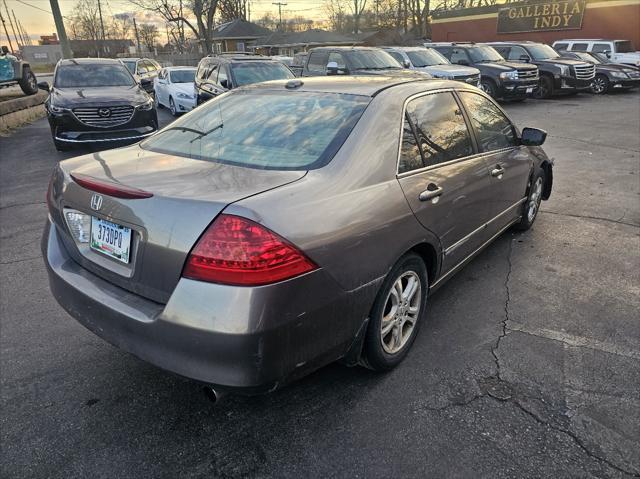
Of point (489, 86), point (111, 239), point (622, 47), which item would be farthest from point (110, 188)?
point (622, 47)

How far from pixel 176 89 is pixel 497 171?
11970 mm

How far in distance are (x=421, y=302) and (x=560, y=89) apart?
57.8 feet

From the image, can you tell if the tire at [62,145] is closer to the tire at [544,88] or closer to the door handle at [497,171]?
the door handle at [497,171]

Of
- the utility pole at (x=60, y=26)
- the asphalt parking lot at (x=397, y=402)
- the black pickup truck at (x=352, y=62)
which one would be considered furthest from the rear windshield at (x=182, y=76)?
the asphalt parking lot at (x=397, y=402)

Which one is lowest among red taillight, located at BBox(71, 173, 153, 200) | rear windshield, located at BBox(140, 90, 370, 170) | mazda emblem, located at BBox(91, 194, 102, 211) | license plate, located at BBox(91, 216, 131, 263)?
license plate, located at BBox(91, 216, 131, 263)

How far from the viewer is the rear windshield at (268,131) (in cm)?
246

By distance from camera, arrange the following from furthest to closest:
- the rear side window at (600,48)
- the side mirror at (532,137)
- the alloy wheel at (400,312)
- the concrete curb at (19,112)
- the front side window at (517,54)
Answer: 1. the rear side window at (600,48)
2. the front side window at (517,54)
3. the concrete curb at (19,112)
4. the side mirror at (532,137)
5. the alloy wheel at (400,312)

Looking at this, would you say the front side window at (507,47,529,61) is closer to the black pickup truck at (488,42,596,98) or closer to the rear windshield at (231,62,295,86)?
the black pickup truck at (488,42,596,98)

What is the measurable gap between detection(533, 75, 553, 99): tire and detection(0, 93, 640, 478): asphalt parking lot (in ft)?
51.4

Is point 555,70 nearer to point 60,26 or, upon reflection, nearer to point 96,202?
point 96,202

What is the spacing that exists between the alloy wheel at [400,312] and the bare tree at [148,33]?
85.0 meters

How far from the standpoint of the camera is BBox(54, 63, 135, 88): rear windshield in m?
9.62

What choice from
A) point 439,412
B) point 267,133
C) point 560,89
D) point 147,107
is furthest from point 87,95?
point 560,89

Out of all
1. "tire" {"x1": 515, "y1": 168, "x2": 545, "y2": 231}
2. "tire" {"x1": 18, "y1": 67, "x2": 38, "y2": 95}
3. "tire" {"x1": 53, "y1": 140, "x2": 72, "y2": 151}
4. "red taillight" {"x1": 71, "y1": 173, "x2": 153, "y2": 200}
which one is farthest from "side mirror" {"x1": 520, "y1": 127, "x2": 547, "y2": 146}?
"tire" {"x1": 18, "y1": 67, "x2": 38, "y2": 95}
